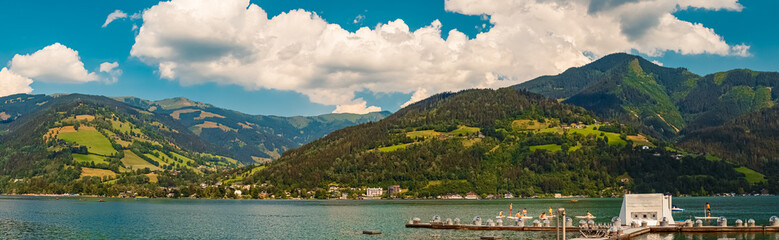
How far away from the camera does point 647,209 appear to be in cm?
9888

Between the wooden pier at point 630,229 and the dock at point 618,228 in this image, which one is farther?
the wooden pier at point 630,229

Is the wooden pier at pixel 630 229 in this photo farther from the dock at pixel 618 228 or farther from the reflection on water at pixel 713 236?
the reflection on water at pixel 713 236

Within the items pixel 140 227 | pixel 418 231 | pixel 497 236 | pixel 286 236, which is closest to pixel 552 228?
pixel 497 236

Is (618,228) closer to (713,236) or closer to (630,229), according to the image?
(630,229)

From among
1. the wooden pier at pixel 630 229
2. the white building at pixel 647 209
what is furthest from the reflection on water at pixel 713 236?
the white building at pixel 647 209

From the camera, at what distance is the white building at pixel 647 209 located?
97.5 meters

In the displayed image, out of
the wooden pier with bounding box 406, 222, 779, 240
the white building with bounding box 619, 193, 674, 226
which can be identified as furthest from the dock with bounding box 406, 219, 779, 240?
the white building with bounding box 619, 193, 674, 226

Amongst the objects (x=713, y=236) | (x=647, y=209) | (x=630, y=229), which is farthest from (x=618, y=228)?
(x=647, y=209)

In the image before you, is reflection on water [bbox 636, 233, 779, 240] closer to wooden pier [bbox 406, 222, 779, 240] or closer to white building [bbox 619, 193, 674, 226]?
wooden pier [bbox 406, 222, 779, 240]

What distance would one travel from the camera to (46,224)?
11919cm

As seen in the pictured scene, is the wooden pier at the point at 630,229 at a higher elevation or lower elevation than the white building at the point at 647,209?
lower

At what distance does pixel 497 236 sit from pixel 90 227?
74.5 metres

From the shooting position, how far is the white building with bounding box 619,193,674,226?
320ft

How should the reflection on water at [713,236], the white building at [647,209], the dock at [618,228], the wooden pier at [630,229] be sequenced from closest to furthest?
the dock at [618,228] → the reflection on water at [713,236] → the wooden pier at [630,229] → the white building at [647,209]
